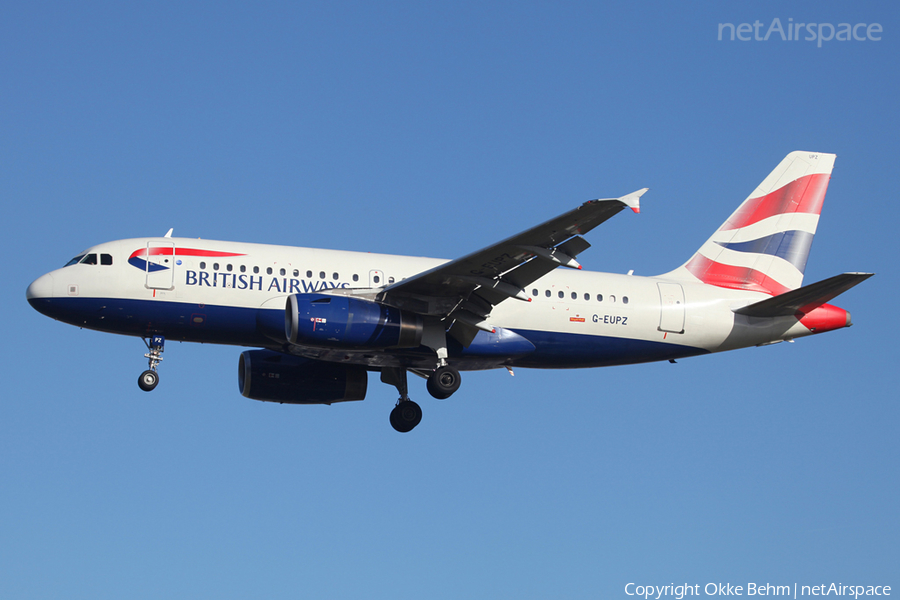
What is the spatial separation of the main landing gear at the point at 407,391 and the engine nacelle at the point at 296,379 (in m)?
0.88

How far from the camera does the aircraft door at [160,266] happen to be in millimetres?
25812

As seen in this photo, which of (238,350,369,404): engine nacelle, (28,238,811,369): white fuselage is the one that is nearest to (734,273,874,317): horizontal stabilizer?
(28,238,811,369): white fuselage

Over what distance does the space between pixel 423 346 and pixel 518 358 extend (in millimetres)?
2887

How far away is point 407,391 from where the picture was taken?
1193 inches

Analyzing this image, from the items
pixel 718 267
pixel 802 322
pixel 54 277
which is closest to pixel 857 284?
pixel 802 322

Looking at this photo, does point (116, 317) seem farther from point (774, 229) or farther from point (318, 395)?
point (774, 229)

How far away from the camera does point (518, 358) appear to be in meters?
27.7

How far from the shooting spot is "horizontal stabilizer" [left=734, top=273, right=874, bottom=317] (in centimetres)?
2572

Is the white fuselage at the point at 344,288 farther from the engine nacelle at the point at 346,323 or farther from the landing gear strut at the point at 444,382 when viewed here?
the engine nacelle at the point at 346,323

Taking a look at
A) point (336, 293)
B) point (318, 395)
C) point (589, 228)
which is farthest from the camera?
point (318, 395)

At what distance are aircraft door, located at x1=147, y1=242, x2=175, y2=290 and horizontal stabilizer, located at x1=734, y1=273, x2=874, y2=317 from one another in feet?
52.7

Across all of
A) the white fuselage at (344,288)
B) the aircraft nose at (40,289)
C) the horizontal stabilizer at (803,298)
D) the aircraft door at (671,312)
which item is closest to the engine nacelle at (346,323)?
the white fuselage at (344,288)

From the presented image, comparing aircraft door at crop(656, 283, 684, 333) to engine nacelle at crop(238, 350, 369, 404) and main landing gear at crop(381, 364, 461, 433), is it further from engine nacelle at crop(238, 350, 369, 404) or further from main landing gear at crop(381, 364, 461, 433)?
engine nacelle at crop(238, 350, 369, 404)

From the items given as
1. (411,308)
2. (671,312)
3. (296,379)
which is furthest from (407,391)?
(671,312)
